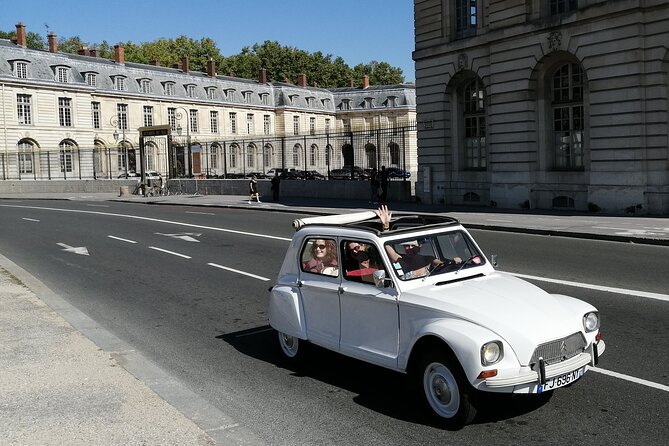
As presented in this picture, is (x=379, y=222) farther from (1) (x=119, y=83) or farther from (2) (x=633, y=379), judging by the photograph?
(1) (x=119, y=83)

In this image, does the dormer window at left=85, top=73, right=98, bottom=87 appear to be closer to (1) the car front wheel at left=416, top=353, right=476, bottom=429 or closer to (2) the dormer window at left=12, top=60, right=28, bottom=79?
(2) the dormer window at left=12, top=60, right=28, bottom=79

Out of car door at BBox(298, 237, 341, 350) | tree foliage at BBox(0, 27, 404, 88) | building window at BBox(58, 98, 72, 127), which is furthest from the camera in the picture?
tree foliage at BBox(0, 27, 404, 88)

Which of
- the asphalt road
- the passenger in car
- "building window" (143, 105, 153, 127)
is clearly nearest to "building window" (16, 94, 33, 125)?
"building window" (143, 105, 153, 127)

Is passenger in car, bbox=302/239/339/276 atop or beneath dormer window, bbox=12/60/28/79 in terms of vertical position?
beneath

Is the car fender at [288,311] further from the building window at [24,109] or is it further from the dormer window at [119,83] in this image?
the dormer window at [119,83]

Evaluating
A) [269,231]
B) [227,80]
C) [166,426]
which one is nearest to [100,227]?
[269,231]

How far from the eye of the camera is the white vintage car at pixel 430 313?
5.52 meters

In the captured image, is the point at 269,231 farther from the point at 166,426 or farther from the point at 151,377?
the point at 166,426

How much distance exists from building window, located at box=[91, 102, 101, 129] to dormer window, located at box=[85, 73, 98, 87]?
2.29 metres

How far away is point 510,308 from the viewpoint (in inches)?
232

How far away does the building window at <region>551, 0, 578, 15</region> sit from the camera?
26.8 meters


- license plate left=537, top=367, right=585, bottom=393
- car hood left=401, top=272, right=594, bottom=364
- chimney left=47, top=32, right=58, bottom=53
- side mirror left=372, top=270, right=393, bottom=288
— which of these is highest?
chimney left=47, top=32, right=58, bottom=53

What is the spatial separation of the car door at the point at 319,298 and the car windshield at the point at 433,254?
0.71 m

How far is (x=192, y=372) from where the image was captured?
25.2ft
